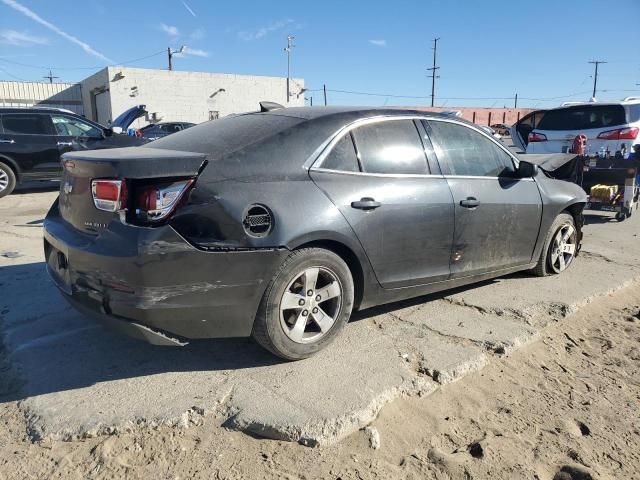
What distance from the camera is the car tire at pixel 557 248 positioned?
4.89 metres

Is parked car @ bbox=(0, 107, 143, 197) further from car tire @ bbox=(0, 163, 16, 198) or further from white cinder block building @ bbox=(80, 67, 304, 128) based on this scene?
white cinder block building @ bbox=(80, 67, 304, 128)

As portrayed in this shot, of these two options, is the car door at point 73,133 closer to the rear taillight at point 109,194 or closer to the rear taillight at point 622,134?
the rear taillight at point 109,194

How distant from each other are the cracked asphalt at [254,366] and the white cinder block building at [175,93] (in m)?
26.6

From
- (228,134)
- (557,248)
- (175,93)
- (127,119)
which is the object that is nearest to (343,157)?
(228,134)

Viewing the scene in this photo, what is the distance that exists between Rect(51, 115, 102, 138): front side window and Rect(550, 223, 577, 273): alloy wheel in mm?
9626

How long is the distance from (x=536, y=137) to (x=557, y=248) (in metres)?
5.26

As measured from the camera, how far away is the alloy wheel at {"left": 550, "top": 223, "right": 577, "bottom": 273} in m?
5.00

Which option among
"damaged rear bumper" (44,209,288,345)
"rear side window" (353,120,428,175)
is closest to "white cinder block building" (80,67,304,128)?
"rear side window" (353,120,428,175)

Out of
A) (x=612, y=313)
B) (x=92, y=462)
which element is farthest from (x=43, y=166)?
(x=612, y=313)

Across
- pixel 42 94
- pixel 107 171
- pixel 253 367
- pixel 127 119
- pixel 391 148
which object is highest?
pixel 42 94

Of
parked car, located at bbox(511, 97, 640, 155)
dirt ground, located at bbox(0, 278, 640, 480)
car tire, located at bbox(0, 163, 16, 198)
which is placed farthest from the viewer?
car tire, located at bbox(0, 163, 16, 198)

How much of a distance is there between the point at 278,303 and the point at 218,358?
2.13 feet

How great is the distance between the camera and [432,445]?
2.45 meters

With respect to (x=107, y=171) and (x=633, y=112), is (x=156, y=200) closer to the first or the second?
(x=107, y=171)
